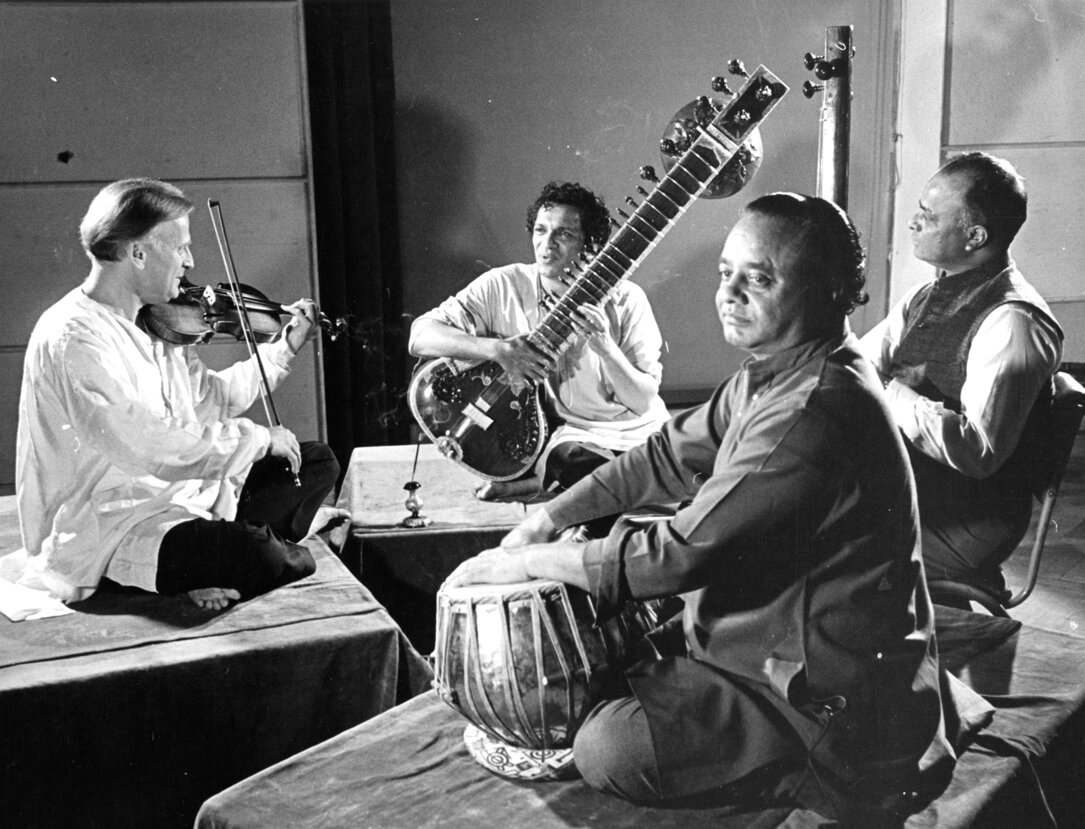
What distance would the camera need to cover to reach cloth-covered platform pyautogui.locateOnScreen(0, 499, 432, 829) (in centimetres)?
250

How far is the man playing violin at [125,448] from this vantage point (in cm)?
291

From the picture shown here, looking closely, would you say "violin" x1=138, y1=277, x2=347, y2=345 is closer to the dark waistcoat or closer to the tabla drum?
the tabla drum

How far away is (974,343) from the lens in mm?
2400

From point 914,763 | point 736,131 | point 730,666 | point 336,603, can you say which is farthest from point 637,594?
point 336,603

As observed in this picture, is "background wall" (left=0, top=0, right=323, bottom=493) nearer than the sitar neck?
No

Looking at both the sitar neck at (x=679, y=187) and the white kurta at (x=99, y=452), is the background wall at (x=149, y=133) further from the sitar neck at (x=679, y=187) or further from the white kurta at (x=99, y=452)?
the sitar neck at (x=679, y=187)

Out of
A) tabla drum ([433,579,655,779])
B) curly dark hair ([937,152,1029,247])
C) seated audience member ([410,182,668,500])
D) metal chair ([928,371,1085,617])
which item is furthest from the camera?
seated audience member ([410,182,668,500])

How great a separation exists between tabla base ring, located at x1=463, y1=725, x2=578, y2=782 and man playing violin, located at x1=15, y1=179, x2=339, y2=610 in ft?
3.85

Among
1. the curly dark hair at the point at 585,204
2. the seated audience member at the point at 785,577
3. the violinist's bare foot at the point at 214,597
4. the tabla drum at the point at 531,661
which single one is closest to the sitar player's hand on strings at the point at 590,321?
the curly dark hair at the point at 585,204

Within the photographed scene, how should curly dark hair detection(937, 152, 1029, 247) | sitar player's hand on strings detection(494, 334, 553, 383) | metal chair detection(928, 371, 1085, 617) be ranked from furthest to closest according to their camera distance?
sitar player's hand on strings detection(494, 334, 553, 383), metal chair detection(928, 371, 1085, 617), curly dark hair detection(937, 152, 1029, 247)

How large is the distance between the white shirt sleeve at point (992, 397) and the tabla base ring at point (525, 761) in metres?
1.06

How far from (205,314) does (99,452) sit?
0.58m

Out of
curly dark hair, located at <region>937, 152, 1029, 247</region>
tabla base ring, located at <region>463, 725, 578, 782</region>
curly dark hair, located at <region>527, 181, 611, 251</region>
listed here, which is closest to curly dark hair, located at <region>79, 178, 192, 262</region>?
curly dark hair, located at <region>527, 181, 611, 251</region>

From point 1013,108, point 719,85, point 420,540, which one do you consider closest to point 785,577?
point 719,85
